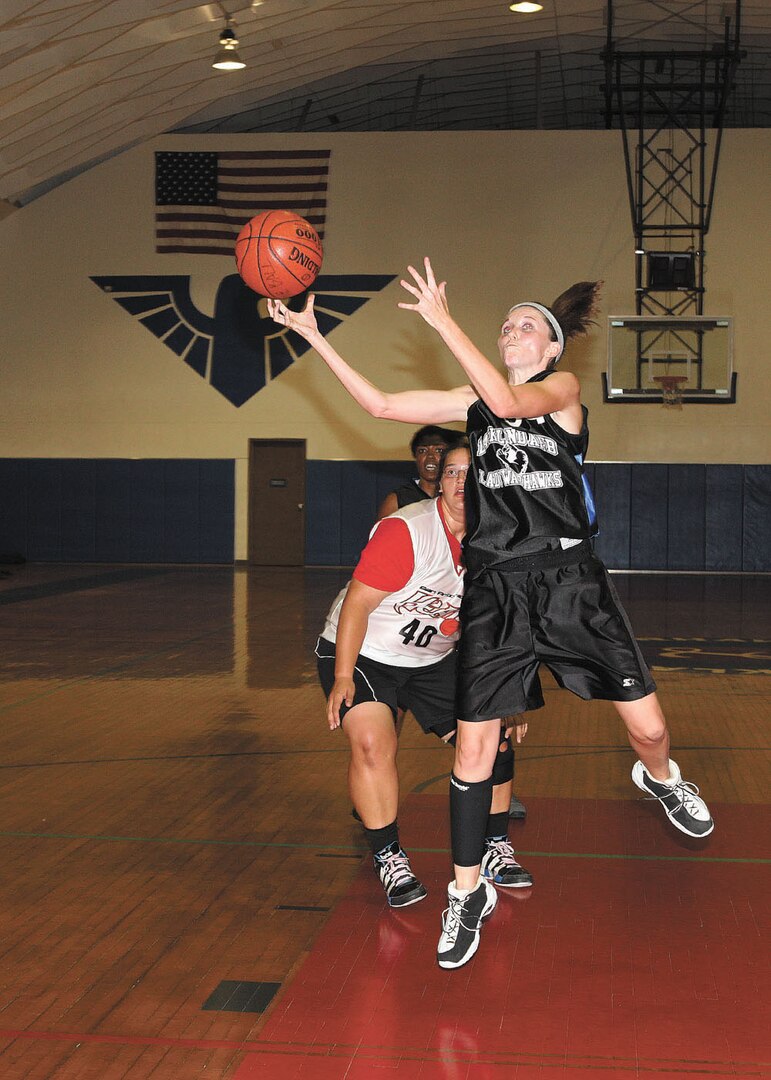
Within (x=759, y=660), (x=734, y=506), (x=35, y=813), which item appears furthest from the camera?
(x=734, y=506)

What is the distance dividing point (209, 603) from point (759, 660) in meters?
A: 6.43

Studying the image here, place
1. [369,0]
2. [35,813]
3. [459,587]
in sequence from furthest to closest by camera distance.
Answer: [369,0] < [35,813] < [459,587]

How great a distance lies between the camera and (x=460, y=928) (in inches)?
128

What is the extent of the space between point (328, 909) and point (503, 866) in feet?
2.03

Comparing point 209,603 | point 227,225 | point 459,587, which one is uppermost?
point 227,225

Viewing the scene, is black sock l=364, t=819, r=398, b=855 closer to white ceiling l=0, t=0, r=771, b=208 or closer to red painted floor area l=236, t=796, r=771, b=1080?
red painted floor area l=236, t=796, r=771, b=1080

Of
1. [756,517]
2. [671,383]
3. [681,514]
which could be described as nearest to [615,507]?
[681,514]

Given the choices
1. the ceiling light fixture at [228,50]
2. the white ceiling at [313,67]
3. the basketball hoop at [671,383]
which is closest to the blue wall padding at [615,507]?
the basketball hoop at [671,383]

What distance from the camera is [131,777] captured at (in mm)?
5348

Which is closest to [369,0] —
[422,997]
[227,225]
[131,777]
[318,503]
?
[227,225]

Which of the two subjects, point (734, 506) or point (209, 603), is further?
point (734, 506)

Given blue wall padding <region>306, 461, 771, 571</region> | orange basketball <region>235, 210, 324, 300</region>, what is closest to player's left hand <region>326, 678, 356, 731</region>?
orange basketball <region>235, 210, 324, 300</region>

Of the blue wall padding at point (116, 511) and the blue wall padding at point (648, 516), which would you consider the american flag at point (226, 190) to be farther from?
the blue wall padding at point (648, 516)

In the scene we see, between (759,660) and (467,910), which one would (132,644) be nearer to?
(759,660)
